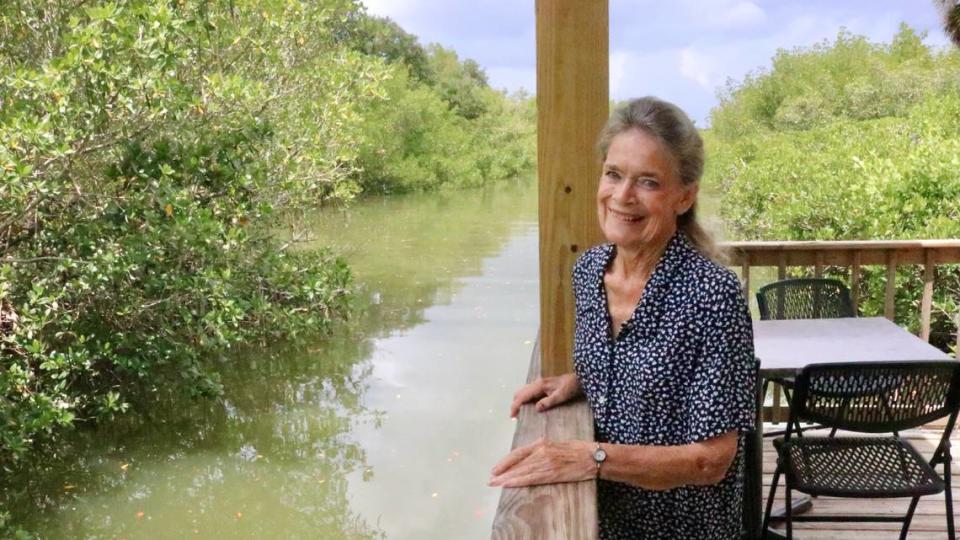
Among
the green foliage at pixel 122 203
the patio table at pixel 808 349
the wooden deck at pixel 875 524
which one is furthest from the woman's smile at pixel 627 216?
the green foliage at pixel 122 203

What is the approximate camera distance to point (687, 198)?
1.23 metres

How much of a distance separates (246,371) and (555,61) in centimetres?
783

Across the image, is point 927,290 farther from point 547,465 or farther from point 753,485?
point 547,465

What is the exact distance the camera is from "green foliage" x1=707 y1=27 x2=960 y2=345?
6.51 m

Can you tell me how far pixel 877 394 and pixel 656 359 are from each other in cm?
165

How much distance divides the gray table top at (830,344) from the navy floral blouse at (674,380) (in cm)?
142

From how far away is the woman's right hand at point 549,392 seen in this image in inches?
52.6

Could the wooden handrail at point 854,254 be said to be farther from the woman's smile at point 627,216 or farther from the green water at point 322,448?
the green water at point 322,448

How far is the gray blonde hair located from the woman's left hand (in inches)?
13.6

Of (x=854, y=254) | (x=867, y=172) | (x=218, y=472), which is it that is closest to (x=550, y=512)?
Result: (x=854, y=254)

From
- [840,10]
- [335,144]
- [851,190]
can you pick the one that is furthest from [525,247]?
[840,10]

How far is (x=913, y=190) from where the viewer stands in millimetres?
6852

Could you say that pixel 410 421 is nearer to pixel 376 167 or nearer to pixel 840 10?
pixel 376 167

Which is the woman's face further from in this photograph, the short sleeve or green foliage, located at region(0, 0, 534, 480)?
green foliage, located at region(0, 0, 534, 480)
